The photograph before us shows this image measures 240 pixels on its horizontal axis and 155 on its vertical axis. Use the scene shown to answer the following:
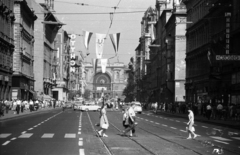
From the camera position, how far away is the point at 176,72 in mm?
94062

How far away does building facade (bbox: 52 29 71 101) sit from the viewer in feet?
474

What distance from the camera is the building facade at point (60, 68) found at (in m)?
144

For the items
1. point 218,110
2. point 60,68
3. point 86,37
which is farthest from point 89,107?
→ point 60,68

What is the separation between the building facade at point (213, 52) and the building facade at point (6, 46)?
992 inches

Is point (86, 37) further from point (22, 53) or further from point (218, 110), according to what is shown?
point (22, 53)

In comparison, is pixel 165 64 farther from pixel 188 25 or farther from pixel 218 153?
pixel 218 153

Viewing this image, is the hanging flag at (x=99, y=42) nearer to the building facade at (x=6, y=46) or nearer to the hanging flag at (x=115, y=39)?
the hanging flag at (x=115, y=39)

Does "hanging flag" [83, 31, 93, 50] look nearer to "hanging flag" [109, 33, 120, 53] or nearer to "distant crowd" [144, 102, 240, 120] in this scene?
"hanging flag" [109, 33, 120, 53]

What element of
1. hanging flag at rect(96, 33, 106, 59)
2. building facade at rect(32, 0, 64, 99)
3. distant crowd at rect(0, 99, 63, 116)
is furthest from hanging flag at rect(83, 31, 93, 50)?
building facade at rect(32, 0, 64, 99)

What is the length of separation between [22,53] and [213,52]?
36162mm

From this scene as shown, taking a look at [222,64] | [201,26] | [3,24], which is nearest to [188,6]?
[201,26]

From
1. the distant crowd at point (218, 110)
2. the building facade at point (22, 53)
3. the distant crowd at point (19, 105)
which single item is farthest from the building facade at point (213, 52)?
the building facade at point (22, 53)

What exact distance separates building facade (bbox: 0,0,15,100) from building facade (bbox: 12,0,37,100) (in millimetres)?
10600

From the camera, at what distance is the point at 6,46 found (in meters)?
68.3
